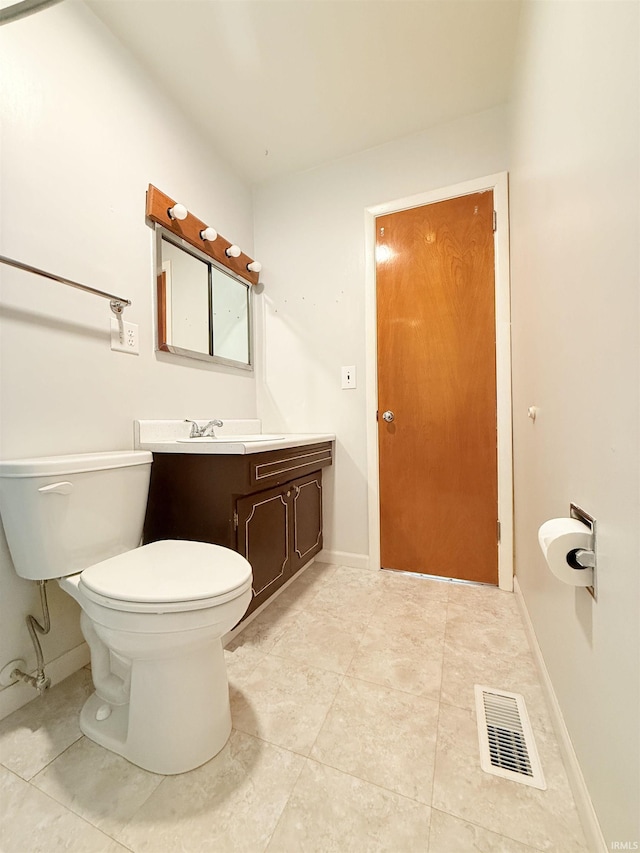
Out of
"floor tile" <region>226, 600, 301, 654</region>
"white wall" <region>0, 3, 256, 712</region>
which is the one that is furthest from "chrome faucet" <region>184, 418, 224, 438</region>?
"floor tile" <region>226, 600, 301, 654</region>

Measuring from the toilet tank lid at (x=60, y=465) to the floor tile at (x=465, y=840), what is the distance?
4.01 feet

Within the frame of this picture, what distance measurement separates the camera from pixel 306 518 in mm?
1814

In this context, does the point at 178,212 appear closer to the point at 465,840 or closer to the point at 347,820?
the point at 347,820

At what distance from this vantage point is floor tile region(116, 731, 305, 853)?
0.69 metres

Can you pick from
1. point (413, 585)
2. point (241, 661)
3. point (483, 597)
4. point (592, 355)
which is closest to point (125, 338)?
point (241, 661)

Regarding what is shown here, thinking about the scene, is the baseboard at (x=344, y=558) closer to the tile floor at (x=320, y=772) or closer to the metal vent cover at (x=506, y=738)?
the tile floor at (x=320, y=772)

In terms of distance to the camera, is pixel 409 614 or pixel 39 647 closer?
pixel 39 647

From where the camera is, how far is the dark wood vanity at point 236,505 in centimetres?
126

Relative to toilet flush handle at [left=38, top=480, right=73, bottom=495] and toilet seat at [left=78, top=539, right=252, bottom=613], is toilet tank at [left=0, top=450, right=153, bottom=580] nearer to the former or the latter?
toilet flush handle at [left=38, top=480, right=73, bottom=495]

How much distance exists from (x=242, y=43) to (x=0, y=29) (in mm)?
831

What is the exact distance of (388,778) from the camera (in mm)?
809

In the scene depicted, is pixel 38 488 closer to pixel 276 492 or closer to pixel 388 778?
pixel 276 492

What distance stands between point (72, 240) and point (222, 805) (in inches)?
66.5

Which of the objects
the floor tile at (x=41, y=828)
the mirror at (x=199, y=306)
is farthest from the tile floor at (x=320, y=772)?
the mirror at (x=199, y=306)
